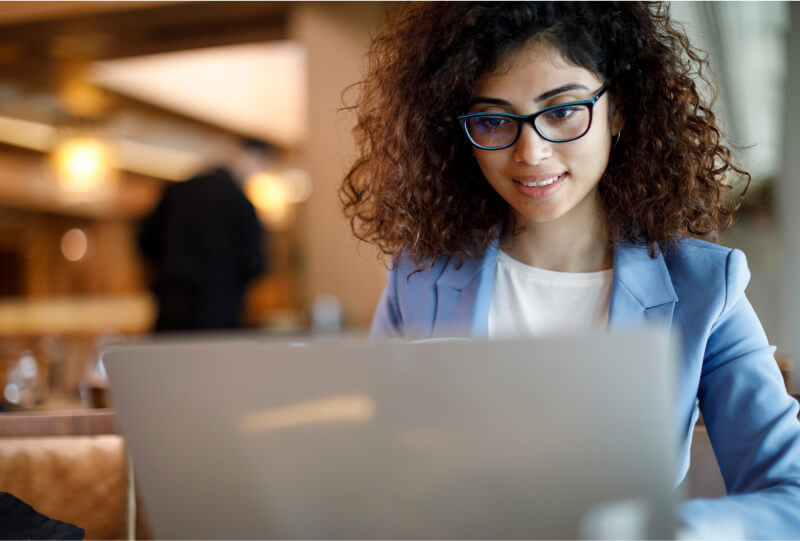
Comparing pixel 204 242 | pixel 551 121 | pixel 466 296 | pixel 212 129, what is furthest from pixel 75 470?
pixel 212 129

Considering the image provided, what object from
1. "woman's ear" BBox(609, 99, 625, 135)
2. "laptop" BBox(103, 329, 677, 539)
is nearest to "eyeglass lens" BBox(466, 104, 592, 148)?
"woman's ear" BBox(609, 99, 625, 135)

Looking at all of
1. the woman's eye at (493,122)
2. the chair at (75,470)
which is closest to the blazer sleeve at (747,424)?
the woman's eye at (493,122)

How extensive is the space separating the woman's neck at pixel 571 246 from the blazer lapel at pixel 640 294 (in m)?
0.08

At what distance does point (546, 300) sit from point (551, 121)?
28 centimetres

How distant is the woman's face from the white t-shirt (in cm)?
13

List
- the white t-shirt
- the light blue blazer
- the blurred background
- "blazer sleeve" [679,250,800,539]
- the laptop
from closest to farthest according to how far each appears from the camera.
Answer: the laptop < "blazer sleeve" [679,250,800,539] < the light blue blazer < the white t-shirt < the blurred background

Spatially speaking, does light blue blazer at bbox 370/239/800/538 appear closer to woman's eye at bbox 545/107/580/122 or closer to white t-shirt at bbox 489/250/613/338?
white t-shirt at bbox 489/250/613/338

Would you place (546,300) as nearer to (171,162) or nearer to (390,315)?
(390,315)

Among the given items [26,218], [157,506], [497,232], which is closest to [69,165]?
[26,218]

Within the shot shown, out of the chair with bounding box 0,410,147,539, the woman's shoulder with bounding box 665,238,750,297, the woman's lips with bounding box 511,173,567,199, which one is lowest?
the chair with bounding box 0,410,147,539

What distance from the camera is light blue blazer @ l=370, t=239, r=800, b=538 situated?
33.8 inches

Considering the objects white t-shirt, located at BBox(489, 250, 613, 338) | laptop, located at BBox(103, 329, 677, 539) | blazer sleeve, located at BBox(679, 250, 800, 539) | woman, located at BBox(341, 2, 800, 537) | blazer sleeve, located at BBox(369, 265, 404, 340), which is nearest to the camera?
laptop, located at BBox(103, 329, 677, 539)

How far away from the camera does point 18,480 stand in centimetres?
110

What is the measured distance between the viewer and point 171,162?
978 cm
